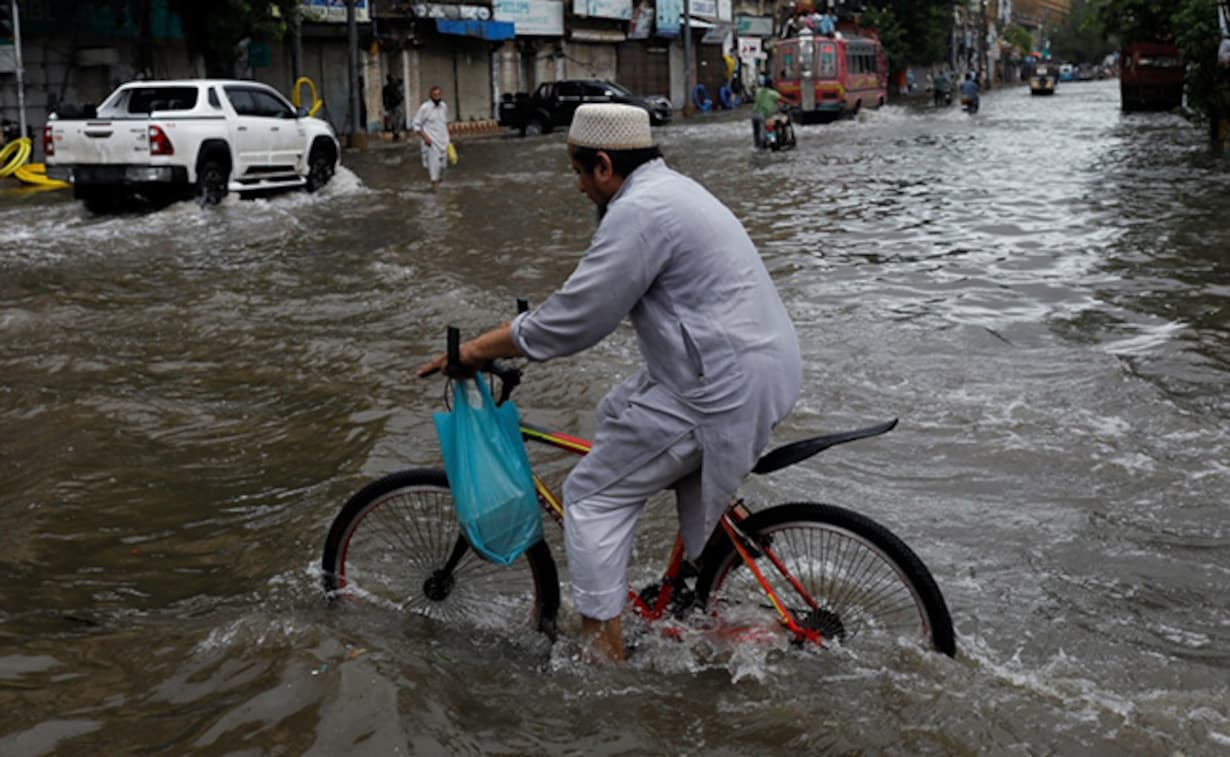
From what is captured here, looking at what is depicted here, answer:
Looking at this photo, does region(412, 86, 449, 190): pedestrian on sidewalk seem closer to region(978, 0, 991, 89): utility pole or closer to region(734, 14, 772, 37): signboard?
region(734, 14, 772, 37): signboard

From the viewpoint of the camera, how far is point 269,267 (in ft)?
42.0

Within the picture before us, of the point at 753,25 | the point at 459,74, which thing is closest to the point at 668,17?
the point at 753,25

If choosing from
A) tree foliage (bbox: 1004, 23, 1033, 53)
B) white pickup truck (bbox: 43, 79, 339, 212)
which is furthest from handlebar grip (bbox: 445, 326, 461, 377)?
tree foliage (bbox: 1004, 23, 1033, 53)

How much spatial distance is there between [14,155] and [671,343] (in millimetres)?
22876

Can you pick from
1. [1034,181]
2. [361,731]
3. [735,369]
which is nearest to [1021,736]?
[735,369]

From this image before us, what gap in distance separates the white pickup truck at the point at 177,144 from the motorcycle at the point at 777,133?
11854mm

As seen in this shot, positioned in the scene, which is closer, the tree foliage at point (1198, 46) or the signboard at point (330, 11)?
the tree foliage at point (1198, 46)

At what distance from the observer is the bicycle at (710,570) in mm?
3617

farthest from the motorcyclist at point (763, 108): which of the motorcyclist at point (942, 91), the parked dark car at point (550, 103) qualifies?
the motorcyclist at point (942, 91)

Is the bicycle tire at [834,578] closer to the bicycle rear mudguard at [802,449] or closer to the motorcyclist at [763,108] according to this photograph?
the bicycle rear mudguard at [802,449]

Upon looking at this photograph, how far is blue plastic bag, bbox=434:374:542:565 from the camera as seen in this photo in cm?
375

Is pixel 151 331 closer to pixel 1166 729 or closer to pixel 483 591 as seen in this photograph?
pixel 483 591

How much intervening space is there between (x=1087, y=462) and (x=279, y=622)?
3.91m

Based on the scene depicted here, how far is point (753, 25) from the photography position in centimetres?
6594
